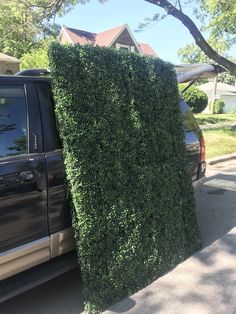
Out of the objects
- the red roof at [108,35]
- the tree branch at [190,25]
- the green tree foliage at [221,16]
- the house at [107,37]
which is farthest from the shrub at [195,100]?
the red roof at [108,35]

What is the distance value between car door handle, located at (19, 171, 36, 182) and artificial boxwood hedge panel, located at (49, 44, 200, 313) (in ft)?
0.92

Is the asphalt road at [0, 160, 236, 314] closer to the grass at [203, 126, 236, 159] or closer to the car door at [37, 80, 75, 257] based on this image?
the car door at [37, 80, 75, 257]

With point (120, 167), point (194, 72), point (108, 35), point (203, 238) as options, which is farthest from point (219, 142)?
point (108, 35)

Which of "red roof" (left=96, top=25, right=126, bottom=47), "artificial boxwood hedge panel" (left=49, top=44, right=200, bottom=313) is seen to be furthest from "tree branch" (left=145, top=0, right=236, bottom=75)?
"red roof" (left=96, top=25, right=126, bottom=47)

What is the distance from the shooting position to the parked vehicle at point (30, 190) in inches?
117

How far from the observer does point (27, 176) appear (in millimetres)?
3057

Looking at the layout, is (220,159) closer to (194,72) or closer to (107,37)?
(194,72)

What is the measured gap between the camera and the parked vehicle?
2.96m

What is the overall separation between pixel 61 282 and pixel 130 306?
108cm

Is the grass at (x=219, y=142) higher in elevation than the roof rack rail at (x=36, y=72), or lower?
lower

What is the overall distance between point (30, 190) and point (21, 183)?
10 centimetres

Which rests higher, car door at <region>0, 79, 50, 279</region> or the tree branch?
the tree branch

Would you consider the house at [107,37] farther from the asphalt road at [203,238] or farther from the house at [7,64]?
the asphalt road at [203,238]

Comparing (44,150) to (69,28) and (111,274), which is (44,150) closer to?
(111,274)
